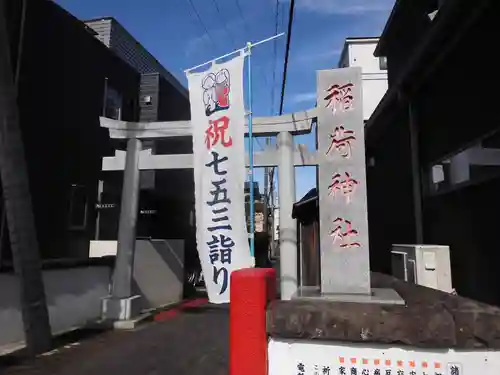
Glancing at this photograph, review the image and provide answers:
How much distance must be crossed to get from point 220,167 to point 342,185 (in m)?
3.47

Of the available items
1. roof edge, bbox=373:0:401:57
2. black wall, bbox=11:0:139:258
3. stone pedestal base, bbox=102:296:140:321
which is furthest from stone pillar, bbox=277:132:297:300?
black wall, bbox=11:0:139:258

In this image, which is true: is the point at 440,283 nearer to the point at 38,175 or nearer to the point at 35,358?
the point at 35,358

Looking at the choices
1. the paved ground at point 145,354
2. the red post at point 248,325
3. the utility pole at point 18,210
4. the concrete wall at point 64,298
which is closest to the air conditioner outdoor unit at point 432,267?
the paved ground at point 145,354

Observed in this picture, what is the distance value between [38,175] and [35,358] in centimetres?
534

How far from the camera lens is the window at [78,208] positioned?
1209 centimetres

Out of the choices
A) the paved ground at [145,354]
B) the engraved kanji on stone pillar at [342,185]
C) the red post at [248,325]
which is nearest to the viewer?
the red post at [248,325]

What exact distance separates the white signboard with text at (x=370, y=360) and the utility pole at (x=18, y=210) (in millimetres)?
5793

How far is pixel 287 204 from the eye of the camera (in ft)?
33.2

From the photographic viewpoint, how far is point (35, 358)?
703 centimetres

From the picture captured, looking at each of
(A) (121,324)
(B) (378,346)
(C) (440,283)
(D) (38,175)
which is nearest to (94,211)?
(D) (38,175)

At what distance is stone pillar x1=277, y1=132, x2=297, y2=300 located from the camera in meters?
10.1

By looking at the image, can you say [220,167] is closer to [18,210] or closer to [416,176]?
[18,210]

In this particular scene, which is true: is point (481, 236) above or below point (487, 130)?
below

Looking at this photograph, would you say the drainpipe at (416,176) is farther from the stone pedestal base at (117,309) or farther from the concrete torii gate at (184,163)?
the stone pedestal base at (117,309)
